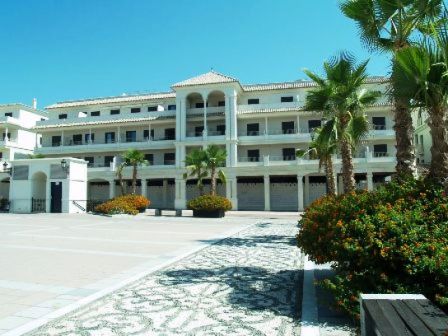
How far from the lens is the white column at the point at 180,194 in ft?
131

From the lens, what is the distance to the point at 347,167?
13.1m

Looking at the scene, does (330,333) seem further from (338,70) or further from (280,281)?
(338,70)

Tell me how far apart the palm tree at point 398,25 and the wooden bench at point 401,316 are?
4.60 m

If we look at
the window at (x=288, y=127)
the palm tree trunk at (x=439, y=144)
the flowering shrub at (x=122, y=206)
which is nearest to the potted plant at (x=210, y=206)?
the flowering shrub at (x=122, y=206)

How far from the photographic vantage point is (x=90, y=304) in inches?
231

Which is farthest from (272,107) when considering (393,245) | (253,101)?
(393,245)

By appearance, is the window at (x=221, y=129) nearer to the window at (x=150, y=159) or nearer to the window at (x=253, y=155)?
the window at (x=253, y=155)

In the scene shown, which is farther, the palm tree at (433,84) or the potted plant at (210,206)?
the potted plant at (210,206)

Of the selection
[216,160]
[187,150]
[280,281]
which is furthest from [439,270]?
[187,150]

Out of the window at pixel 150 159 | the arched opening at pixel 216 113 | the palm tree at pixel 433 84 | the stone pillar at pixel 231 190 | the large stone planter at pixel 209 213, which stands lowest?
the large stone planter at pixel 209 213

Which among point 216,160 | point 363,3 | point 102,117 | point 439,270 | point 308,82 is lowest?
point 439,270

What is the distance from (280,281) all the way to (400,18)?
7088 millimetres

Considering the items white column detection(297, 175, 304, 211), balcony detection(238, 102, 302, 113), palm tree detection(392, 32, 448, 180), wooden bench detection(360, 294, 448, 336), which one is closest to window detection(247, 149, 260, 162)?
balcony detection(238, 102, 302, 113)

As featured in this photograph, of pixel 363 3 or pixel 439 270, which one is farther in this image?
pixel 363 3
